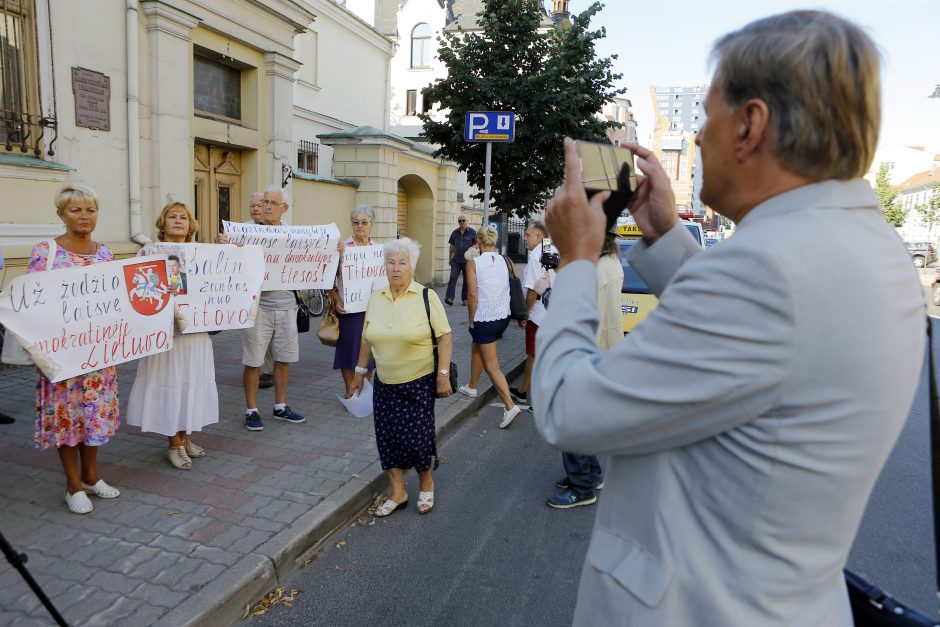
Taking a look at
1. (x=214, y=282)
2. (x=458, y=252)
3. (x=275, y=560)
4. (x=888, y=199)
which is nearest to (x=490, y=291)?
(x=214, y=282)

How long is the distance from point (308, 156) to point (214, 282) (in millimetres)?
14374

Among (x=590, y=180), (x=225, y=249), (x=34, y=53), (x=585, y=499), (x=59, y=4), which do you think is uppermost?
(x=59, y=4)

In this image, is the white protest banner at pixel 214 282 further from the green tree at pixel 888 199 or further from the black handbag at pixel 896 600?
the green tree at pixel 888 199

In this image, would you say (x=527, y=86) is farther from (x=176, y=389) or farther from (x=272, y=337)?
(x=176, y=389)

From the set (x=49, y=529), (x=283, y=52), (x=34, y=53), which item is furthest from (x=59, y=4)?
(x=49, y=529)

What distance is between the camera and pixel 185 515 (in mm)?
4012

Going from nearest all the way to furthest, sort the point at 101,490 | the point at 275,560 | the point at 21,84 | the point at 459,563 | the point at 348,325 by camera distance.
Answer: the point at 275,560, the point at 459,563, the point at 101,490, the point at 348,325, the point at 21,84

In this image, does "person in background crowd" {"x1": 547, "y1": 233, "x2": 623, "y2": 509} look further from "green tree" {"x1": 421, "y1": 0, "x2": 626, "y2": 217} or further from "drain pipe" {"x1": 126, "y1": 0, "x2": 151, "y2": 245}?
"green tree" {"x1": 421, "y1": 0, "x2": 626, "y2": 217}

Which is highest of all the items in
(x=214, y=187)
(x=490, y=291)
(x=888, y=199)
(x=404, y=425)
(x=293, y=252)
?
(x=888, y=199)

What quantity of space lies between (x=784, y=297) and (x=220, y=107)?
432 inches

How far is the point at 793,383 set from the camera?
Result: 97cm

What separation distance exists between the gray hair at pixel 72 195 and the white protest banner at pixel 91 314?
410mm

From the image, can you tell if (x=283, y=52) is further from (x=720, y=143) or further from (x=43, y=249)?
(x=720, y=143)

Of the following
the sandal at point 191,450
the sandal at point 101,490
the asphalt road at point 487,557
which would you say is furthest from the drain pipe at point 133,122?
the asphalt road at point 487,557
